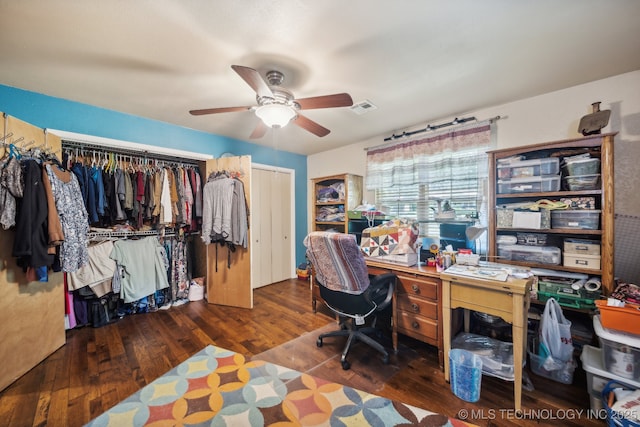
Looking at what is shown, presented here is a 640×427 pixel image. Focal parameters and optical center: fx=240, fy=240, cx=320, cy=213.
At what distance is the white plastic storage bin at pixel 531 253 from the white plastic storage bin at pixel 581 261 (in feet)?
0.17

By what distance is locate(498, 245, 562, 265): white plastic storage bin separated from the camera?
200 cm

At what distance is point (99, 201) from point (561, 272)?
14.6 feet

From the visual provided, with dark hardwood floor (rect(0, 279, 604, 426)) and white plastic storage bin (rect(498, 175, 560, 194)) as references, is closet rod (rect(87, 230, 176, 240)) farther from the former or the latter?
white plastic storage bin (rect(498, 175, 560, 194))

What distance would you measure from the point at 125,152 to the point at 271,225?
7.00 ft

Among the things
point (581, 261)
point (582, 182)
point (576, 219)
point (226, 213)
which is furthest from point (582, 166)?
point (226, 213)

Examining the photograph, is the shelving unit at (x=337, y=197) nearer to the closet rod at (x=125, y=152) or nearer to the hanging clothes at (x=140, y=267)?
the closet rod at (x=125, y=152)

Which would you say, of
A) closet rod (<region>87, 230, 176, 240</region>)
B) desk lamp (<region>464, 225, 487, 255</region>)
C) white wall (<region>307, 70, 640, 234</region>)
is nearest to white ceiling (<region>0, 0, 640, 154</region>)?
white wall (<region>307, 70, 640, 234</region>)

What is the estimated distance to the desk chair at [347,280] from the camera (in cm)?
182

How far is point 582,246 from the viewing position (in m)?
1.87

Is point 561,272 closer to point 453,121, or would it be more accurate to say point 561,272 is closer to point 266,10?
point 453,121

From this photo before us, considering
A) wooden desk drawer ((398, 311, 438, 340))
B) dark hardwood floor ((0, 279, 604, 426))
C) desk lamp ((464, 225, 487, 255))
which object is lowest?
dark hardwood floor ((0, 279, 604, 426))

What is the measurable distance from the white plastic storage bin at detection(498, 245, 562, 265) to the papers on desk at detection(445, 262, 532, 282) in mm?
340

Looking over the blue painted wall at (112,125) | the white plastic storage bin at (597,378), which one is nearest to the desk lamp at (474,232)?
the white plastic storage bin at (597,378)

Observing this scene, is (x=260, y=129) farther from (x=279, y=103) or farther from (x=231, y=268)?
(x=231, y=268)
